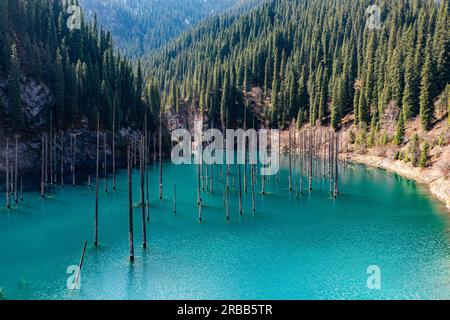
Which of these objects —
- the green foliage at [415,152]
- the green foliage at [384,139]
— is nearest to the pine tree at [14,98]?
the green foliage at [415,152]

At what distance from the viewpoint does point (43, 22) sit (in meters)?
118

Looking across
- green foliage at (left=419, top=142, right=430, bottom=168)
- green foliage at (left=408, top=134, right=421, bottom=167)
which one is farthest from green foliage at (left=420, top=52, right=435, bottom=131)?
green foliage at (left=419, top=142, right=430, bottom=168)

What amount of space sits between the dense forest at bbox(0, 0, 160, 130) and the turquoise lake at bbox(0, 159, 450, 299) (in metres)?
30.7

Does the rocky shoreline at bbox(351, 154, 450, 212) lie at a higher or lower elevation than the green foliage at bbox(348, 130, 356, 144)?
lower

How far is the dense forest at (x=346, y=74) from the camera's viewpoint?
111m

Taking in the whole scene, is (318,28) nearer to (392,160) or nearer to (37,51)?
(392,160)

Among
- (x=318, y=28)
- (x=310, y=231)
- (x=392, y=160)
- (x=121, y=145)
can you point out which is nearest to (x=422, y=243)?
(x=310, y=231)

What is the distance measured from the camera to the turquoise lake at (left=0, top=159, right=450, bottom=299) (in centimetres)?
3378

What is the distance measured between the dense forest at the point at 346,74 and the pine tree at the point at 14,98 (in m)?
54.0

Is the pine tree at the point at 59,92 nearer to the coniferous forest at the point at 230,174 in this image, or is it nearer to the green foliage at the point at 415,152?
the coniferous forest at the point at 230,174

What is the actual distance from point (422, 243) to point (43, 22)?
11251 cm

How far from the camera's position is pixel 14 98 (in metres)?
85.9

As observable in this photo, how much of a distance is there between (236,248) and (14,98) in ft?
212

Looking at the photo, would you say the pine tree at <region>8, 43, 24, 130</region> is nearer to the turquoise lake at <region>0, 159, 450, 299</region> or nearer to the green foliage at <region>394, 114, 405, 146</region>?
the turquoise lake at <region>0, 159, 450, 299</region>
